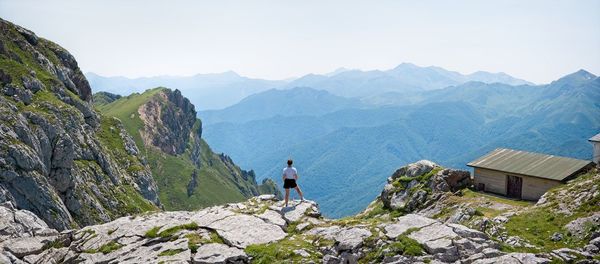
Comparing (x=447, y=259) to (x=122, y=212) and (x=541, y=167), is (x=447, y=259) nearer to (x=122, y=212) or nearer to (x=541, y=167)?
(x=541, y=167)

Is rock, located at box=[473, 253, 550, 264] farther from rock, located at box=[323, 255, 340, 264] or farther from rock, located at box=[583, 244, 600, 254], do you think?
rock, located at box=[323, 255, 340, 264]

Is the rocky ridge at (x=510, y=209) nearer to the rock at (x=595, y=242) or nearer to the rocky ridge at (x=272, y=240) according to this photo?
the rock at (x=595, y=242)

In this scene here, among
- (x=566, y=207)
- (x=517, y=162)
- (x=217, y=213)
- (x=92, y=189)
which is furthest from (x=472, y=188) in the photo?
(x=92, y=189)

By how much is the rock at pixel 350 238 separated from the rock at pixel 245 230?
397 cm

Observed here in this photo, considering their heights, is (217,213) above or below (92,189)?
above

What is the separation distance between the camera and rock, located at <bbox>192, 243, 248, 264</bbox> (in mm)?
27984

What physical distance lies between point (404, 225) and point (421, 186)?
2252 cm

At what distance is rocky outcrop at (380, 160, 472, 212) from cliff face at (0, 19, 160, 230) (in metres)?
67.3

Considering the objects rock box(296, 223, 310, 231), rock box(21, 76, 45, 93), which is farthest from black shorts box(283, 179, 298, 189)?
rock box(21, 76, 45, 93)

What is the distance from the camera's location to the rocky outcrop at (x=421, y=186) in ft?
164

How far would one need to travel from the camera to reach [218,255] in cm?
2845

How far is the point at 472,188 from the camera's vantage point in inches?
2092

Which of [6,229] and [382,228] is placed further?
[6,229]

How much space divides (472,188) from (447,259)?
2927 cm
